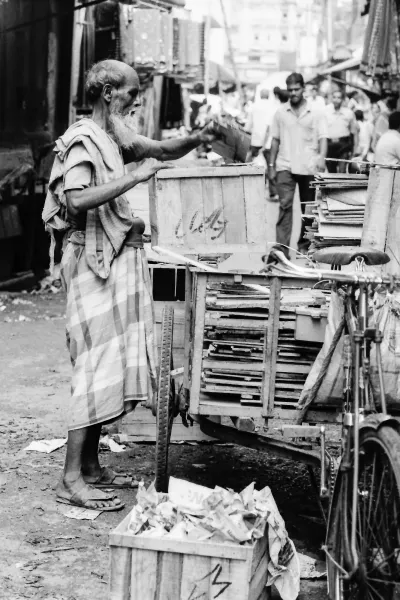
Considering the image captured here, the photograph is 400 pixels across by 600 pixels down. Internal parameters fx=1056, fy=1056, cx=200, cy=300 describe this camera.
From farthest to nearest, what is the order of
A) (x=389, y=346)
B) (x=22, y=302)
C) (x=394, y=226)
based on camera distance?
(x=22, y=302), (x=394, y=226), (x=389, y=346)

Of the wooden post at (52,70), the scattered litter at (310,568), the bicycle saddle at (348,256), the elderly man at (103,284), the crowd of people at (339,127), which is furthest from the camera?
the crowd of people at (339,127)

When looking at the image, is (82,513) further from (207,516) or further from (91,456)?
(207,516)

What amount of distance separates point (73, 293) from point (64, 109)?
10.5 metres

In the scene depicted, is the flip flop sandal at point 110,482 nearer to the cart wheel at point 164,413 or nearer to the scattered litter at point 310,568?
the cart wheel at point 164,413

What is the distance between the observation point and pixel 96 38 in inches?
659

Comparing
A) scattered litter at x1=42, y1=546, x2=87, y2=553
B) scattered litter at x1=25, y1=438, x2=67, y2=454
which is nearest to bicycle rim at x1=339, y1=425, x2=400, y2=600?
scattered litter at x1=42, y1=546, x2=87, y2=553

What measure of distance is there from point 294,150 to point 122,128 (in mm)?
8269

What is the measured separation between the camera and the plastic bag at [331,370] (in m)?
4.50

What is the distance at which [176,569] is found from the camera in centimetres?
383

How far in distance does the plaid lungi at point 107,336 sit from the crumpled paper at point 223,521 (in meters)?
1.06

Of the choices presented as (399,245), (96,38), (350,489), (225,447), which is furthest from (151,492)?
(96,38)

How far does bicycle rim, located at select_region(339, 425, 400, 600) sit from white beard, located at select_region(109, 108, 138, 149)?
2.27 m

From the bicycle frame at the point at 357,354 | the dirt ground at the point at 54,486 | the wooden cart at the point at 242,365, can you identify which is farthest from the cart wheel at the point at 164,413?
the bicycle frame at the point at 357,354

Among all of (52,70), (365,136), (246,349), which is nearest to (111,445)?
(246,349)
